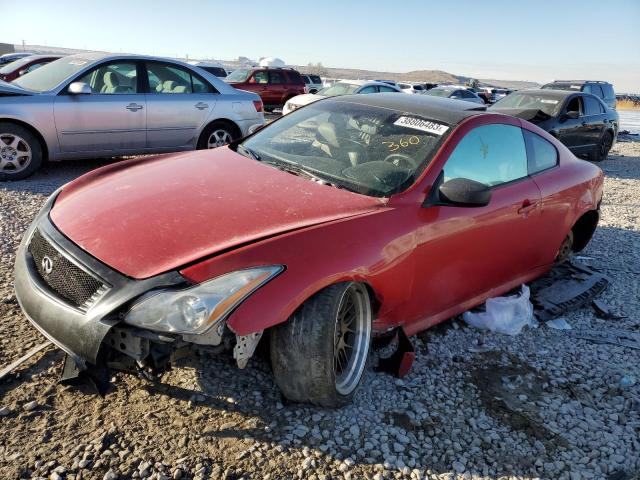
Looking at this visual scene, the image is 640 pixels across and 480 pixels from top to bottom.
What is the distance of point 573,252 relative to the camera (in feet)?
16.1

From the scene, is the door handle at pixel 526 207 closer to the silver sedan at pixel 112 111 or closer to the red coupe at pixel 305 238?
the red coupe at pixel 305 238

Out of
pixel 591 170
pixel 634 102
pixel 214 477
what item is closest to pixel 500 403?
pixel 214 477

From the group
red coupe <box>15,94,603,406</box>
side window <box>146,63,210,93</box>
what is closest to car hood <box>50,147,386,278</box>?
red coupe <box>15,94,603,406</box>

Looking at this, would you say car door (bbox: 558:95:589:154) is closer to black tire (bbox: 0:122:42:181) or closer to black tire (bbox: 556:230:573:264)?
black tire (bbox: 556:230:573:264)

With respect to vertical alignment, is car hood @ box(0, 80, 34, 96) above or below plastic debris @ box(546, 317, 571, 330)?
above

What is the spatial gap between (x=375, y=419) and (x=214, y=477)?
85cm

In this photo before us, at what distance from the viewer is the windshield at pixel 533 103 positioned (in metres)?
10.5

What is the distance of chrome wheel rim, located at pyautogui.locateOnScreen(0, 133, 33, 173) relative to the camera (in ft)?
19.8

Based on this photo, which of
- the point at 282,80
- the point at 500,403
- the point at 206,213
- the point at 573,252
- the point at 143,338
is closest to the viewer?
the point at 143,338

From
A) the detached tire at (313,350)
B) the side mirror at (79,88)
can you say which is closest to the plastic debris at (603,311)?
the detached tire at (313,350)

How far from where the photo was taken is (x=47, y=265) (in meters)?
2.40

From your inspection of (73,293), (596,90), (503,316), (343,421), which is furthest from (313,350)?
(596,90)

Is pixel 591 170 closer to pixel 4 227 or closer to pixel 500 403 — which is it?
pixel 500 403

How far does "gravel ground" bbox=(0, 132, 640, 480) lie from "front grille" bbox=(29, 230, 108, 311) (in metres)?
0.54
